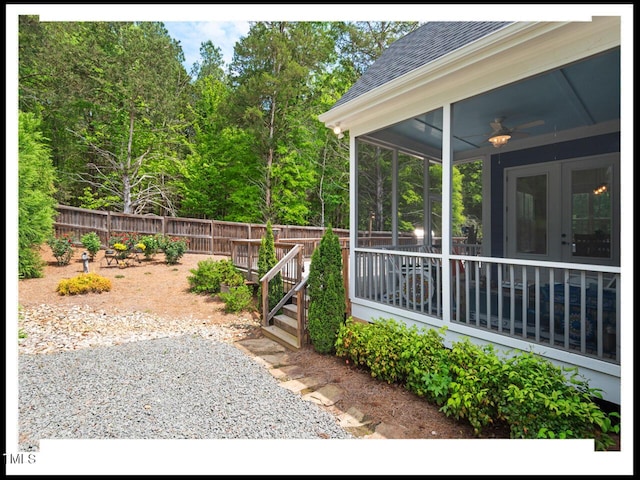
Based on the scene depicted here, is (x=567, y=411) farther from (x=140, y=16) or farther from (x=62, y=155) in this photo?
(x=62, y=155)

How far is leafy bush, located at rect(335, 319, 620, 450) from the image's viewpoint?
2.03m

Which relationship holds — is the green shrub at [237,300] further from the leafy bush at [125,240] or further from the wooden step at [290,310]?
the leafy bush at [125,240]

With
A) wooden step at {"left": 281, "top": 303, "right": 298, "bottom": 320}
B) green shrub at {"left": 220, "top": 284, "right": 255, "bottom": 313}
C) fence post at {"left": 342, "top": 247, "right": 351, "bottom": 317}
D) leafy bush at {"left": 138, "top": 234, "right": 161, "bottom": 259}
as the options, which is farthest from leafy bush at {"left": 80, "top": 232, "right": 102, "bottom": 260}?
fence post at {"left": 342, "top": 247, "right": 351, "bottom": 317}

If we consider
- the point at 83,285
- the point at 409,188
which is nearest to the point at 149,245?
the point at 83,285

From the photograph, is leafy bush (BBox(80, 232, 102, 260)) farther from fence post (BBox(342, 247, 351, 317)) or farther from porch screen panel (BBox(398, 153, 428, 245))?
porch screen panel (BBox(398, 153, 428, 245))

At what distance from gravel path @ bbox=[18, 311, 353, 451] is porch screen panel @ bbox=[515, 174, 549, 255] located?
3973 mm

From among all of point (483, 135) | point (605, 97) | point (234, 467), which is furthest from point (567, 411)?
point (483, 135)

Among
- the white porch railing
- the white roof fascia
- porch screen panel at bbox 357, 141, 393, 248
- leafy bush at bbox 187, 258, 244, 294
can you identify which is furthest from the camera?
porch screen panel at bbox 357, 141, 393, 248

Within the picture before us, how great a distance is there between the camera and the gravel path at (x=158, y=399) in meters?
2.46

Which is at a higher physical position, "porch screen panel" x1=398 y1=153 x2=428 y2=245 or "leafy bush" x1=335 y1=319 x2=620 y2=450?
"porch screen panel" x1=398 y1=153 x2=428 y2=245

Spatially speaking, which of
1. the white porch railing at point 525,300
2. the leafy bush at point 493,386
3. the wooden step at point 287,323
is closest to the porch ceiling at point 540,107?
the white porch railing at point 525,300

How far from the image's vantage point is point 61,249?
734 cm

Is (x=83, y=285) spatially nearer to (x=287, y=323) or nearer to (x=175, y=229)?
(x=175, y=229)

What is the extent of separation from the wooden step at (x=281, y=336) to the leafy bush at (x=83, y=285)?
3943 millimetres
